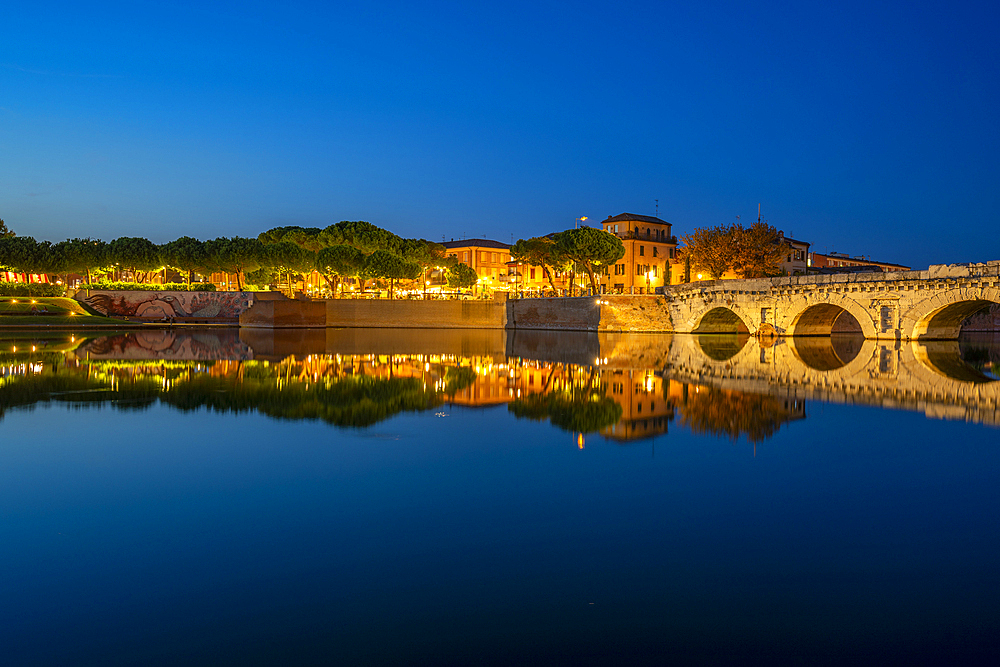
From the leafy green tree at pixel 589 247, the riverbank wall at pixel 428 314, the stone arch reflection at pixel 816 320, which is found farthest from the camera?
the leafy green tree at pixel 589 247

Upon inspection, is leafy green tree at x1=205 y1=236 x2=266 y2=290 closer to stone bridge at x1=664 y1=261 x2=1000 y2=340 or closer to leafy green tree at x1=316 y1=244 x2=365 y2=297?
leafy green tree at x1=316 y1=244 x2=365 y2=297

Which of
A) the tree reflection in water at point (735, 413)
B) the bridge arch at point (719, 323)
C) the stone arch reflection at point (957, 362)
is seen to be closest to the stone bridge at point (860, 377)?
the stone arch reflection at point (957, 362)

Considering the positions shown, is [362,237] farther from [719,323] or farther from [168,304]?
[719,323]

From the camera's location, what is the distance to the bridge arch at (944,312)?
36062 mm

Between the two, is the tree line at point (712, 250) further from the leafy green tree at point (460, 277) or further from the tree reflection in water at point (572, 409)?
the tree reflection in water at point (572, 409)

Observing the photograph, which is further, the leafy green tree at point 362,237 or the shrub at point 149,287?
the leafy green tree at point 362,237

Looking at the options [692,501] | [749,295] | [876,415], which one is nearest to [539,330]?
[749,295]

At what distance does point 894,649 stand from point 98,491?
8067 millimetres

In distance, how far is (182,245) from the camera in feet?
268

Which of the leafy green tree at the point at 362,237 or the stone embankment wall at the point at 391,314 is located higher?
the leafy green tree at the point at 362,237

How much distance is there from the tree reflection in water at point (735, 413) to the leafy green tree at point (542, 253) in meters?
54.2

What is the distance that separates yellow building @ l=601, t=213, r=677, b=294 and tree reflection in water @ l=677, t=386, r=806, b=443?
2630 inches

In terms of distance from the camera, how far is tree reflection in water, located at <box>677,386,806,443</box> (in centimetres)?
1232

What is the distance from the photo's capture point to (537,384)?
64.6ft
